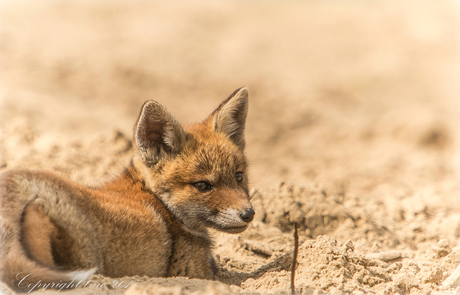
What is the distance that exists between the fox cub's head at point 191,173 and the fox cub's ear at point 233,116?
0.29 meters

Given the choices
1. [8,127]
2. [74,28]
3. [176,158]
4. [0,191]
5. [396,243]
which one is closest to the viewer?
[0,191]

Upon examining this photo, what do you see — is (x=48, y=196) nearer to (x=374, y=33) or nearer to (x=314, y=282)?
(x=314, y=282)

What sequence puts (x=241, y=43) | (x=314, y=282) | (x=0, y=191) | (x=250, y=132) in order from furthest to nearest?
(x=241, y=43) < (x=250, y=132) < (x=314, y=282) < (x=0, y=191)

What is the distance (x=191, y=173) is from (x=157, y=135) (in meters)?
0.54

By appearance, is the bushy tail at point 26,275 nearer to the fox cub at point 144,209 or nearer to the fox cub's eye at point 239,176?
the fox cub at point 144,209

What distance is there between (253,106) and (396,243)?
226 inches

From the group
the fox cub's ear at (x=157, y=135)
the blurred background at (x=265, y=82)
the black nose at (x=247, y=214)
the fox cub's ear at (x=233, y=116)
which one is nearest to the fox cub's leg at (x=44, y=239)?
the fox cub's ear at (x=157, y=135)

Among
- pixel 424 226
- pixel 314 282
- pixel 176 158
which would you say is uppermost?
pixel 176 158

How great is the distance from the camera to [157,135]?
3.93 metres

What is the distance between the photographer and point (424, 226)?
5.36 metres

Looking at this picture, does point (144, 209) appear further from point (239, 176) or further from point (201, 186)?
point (239, 176)

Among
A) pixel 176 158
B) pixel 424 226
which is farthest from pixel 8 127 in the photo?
pixel 424 226

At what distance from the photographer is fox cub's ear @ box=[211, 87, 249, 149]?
4.30 meters

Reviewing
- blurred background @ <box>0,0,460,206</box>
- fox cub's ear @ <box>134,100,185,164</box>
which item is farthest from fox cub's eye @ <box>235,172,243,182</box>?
blurred background @ <box>0,0,460,206</box>
